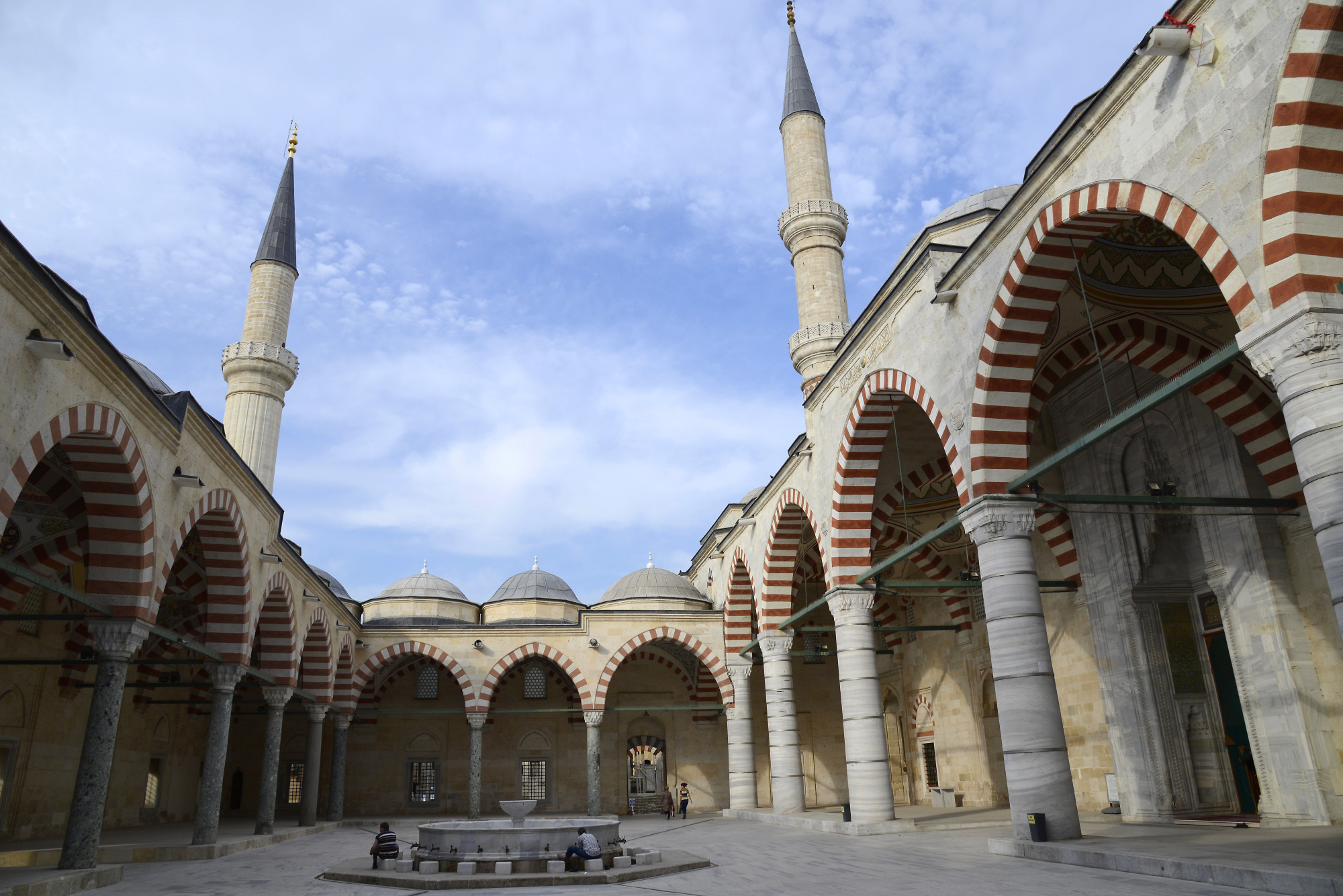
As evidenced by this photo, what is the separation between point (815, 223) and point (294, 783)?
18.0m

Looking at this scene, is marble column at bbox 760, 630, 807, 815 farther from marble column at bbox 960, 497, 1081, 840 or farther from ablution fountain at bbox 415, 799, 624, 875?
marble column at bbox 960, 497, 1081, 840

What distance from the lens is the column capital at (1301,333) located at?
4.81 metres

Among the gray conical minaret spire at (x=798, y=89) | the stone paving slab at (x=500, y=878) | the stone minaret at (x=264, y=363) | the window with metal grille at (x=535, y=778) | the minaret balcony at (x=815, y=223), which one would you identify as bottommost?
the stone paving slab at (x=500, y=878)

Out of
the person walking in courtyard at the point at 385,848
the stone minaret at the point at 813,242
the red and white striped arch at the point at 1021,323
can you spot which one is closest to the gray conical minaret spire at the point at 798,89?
the stone minaret at the point at 813,242

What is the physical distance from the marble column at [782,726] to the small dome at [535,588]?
427 inches

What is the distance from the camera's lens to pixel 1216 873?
5574mm

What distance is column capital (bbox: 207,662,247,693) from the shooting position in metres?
11.9

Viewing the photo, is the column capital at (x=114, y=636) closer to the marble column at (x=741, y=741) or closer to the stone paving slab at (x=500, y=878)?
the stone paving slab at (x=500, y=878)

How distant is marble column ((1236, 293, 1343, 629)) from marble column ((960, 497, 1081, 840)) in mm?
3009

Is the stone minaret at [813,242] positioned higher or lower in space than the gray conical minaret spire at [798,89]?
lower

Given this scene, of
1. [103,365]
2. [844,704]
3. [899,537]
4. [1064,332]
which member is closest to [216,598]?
[103,365]

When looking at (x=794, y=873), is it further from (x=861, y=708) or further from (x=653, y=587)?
(x=653, y=587)

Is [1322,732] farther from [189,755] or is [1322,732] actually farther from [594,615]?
[189,755]

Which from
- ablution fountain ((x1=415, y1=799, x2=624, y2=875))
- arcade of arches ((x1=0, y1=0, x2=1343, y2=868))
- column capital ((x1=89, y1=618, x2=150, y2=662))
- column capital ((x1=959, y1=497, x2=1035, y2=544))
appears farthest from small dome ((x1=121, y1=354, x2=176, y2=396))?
column capital ((x1=959, y1=497, x2=1035, y2=544))
